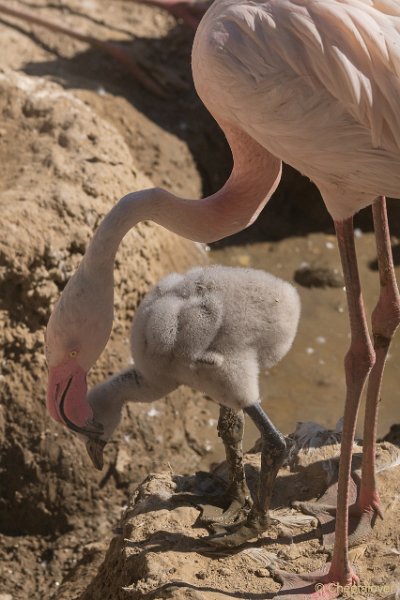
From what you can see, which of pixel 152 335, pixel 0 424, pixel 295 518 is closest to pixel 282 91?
pixel 152 335

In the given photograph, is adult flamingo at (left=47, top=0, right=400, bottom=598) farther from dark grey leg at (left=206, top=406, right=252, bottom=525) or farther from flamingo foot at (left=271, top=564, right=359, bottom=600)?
dark grey leg at (left=206, top=406, right=252, bottom=525)

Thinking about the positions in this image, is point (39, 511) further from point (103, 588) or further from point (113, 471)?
point (103, 588)

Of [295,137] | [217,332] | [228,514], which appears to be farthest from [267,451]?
[295,137]

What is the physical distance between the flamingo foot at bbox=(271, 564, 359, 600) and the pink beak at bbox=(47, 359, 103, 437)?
96 cm

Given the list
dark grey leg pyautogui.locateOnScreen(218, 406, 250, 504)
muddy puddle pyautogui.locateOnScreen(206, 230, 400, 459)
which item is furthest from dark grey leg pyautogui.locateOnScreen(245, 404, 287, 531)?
muddy puddle pyautogui.locateOnScreen(206, 230, 400, 459)

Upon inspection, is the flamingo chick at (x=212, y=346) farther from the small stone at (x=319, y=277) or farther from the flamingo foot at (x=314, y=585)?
the small stone at (x=319, y=277)

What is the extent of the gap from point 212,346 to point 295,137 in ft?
2.93

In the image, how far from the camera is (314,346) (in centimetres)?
612

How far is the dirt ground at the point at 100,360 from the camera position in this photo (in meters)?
4.66

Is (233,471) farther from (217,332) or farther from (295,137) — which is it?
(295,137)

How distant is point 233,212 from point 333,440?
123cm

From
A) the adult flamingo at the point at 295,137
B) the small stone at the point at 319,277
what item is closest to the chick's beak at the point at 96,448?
the adult flamingo at the point at 295,137

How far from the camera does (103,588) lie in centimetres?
396

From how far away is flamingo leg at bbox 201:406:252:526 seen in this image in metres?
3.93
